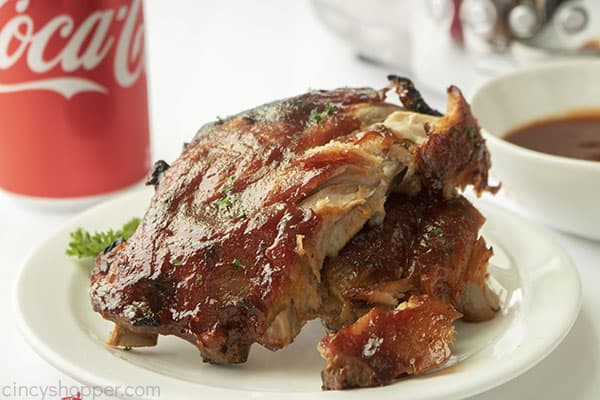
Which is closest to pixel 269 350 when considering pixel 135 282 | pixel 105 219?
pixel 135 282

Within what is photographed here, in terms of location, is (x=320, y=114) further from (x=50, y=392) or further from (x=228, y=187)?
(x=50, y=392)

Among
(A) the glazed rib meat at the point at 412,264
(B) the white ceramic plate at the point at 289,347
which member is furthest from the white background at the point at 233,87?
(A) the glazed rib meat at the point at 412,264

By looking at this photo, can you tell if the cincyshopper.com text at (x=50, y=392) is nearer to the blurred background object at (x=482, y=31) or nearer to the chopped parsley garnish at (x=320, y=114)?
the chopped parsley garnish at (x=320, y=114)

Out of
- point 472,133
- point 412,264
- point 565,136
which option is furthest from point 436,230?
point 565,136

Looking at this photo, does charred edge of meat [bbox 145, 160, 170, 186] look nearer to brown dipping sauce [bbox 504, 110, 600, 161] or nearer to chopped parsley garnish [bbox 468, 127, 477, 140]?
chopped parsley garnish [bbox 468, 127, 477, 140]

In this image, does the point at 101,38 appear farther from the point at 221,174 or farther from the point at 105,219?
the point at 221,174

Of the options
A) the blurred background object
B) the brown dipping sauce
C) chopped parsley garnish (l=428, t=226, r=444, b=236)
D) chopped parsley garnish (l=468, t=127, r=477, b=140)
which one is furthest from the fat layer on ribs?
the blurred background object

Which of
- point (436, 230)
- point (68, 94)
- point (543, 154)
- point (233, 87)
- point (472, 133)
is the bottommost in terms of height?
point (233, 87)
